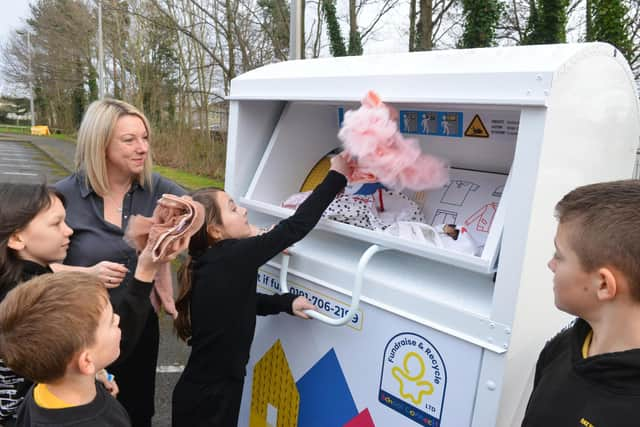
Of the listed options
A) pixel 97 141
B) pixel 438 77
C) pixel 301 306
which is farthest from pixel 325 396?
pixel 97 141

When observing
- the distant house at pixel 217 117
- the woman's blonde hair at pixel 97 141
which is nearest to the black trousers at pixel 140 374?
the woman's blonde hair at pixel 97 141

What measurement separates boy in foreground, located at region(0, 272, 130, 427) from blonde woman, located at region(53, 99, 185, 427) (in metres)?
0.65

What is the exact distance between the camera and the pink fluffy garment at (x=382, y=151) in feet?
5.22

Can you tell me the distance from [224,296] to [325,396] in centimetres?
55

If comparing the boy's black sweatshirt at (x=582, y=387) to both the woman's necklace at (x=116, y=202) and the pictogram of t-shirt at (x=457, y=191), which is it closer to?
the pictogram of t-shirt at (x=457, y=191)

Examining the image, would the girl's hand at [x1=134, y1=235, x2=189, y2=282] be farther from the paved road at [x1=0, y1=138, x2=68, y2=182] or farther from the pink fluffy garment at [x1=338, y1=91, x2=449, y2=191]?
the paved road at [x1=0, y1=138, x2=68, y2=182]

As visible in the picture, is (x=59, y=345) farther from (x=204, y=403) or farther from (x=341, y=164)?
(x=341, y=164)

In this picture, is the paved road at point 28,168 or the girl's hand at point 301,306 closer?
the girl's hand at point 301,306

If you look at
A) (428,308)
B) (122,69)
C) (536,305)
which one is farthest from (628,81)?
(122,69)

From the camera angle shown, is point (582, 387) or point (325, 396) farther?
point (325, 396)

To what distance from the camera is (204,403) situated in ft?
5.81

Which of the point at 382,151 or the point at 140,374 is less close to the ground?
the point at 382,151

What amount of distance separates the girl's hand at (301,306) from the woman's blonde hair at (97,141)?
0.89m

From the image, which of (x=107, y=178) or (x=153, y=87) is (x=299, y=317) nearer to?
(x=107, y=178)
